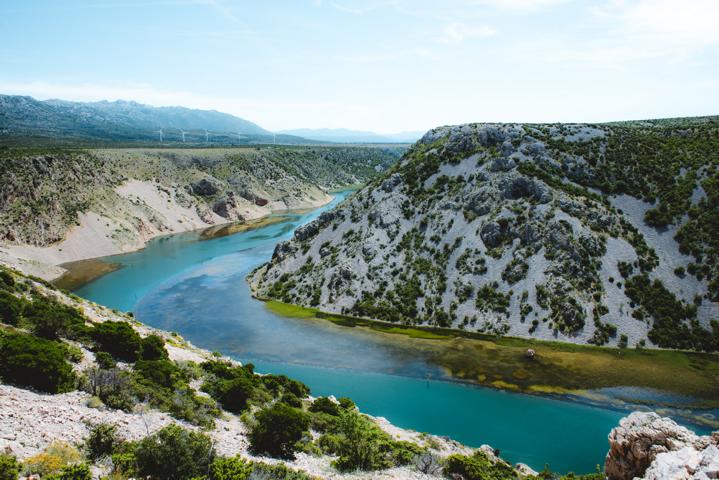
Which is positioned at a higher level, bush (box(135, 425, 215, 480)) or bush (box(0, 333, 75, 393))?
bush (box(0, 333, 75, 393))

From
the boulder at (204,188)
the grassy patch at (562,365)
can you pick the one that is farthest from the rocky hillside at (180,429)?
the boulder at (204,188)

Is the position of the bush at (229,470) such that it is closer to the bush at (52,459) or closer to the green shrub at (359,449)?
the bush at (52,459)

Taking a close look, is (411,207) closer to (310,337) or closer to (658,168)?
(310,337)

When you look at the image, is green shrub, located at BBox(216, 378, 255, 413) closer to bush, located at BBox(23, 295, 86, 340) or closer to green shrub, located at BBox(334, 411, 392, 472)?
green shrub, located at BBox(334, 411, 392, 472)

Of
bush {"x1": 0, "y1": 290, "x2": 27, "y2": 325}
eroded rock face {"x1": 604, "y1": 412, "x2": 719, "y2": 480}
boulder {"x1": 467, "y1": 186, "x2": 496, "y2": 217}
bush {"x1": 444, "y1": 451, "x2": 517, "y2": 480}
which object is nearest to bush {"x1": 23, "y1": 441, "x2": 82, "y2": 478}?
bush {"x1": 0, "y1": 290, "x2": 27, "y2": 325}

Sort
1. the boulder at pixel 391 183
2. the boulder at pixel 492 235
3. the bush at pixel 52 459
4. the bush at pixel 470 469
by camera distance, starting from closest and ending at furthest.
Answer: the bush at pixel 52 459 < the bush at pixel 470 469 < the boulder at pixel 492 235 < the boulder at pixel 391 183

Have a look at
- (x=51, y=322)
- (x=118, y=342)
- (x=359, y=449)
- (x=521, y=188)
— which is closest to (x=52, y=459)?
(x=359, y=449)
